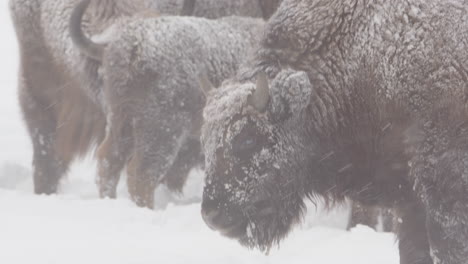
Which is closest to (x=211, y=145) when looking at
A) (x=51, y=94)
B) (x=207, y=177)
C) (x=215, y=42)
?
(x=207, y=177)

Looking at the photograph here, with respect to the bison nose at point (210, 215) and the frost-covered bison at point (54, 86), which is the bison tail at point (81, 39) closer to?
the frost-covered bison at point (54, 86)

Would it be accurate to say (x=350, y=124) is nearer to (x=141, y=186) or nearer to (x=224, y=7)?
(x=141, y=186)

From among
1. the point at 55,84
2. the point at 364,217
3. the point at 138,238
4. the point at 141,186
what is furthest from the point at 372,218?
the point at 55,84

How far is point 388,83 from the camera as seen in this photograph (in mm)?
4215

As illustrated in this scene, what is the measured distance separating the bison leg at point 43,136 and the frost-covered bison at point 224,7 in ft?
5.16

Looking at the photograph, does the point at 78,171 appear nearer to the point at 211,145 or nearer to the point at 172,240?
the point at 172,240

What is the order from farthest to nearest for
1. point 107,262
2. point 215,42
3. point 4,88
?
point 4,88 → point 215,42 → point 107,262

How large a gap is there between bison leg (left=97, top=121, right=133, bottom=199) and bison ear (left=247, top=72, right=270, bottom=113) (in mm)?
3484

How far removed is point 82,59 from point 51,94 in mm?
910

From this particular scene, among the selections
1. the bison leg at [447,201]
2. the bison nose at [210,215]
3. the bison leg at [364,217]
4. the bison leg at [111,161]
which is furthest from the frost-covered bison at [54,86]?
the bison leg at [447,201]

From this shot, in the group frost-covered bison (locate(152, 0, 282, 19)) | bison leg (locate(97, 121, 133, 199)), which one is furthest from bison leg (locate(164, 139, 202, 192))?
frost-covered bison (locate(152, 0, 282, 19))

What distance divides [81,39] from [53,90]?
1.11 meters

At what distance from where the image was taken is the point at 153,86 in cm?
743

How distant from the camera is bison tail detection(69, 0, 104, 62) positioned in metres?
7.94
